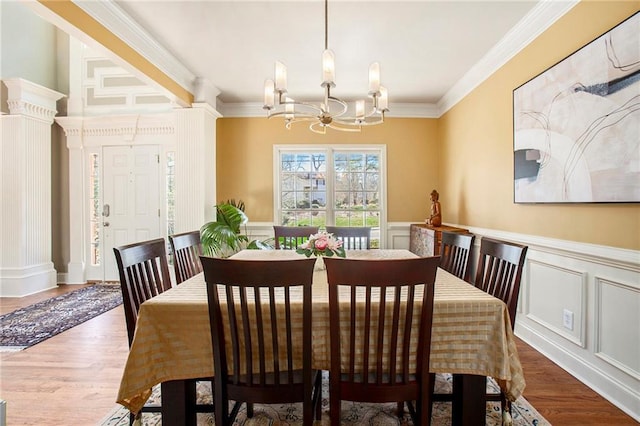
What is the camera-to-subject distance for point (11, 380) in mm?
2125

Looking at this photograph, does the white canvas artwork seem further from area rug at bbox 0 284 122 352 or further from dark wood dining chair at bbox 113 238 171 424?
area rug at bbox 0 284 122 352

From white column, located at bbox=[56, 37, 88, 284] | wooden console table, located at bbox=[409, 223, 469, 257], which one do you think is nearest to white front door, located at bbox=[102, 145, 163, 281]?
white column, located at bbox=[56, 37, 88, 284]

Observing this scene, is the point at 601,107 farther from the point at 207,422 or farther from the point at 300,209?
the point at 300,209

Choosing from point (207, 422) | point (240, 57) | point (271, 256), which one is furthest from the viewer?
point (240, 57)

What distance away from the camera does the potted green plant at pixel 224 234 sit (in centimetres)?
382

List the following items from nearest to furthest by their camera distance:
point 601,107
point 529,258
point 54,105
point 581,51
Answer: point 601,107, point 581,51, point 529,258, point 54,105

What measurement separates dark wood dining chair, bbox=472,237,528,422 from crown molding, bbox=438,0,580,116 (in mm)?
1821

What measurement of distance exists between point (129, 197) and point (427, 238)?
429 cm

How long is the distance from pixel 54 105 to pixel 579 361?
21.4 feet

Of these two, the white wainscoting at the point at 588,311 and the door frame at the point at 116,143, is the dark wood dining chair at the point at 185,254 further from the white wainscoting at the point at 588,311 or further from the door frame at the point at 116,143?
the door frame at the point at 116,143

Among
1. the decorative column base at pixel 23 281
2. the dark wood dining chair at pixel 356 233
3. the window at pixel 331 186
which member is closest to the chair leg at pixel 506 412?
the dark wood dining chair at pixel 356 233

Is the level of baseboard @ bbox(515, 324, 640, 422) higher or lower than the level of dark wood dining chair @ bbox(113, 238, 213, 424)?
lower

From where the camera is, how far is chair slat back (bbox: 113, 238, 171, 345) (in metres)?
1.51

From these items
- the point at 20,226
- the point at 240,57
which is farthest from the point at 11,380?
the point at 240,57
